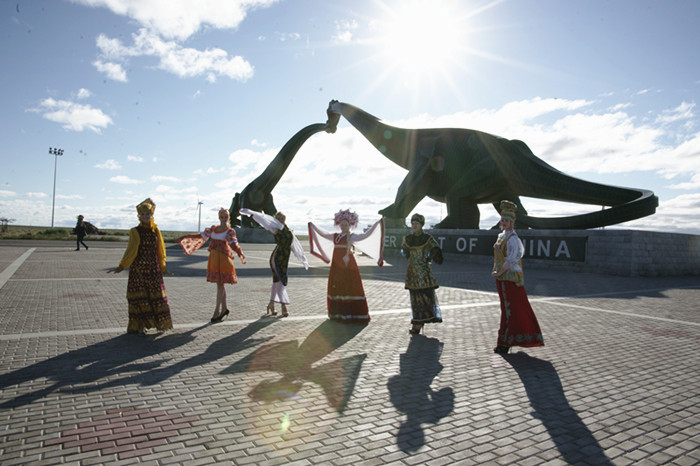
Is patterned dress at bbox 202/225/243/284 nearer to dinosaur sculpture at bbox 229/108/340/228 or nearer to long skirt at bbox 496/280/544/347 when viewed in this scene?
long skirt at bbox 496/280/544/347

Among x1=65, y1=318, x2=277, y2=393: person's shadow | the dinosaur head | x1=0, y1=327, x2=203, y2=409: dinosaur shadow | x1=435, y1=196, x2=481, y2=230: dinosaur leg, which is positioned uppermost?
the dinosaur head

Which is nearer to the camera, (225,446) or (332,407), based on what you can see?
(225,446)

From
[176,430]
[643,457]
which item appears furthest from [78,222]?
[643,457]

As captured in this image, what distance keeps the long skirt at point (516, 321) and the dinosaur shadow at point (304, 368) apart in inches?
69.3

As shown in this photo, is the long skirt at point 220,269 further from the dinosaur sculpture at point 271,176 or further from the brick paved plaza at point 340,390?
the dinosaur sculpture at point 271,176

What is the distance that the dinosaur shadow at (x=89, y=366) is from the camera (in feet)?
13.3

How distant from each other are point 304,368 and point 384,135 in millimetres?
22058

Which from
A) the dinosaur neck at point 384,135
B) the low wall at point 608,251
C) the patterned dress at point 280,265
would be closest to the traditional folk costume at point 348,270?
the patterned dress at point 280,265

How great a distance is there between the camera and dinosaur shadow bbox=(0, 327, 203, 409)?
13.3 feet

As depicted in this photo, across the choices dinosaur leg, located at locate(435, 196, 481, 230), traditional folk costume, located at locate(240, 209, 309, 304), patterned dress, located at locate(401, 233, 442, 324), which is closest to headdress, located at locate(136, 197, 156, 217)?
traditional folk costume, located at locate(240, 209, 309, 304)

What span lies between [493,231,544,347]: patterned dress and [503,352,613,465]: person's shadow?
0.26 metres

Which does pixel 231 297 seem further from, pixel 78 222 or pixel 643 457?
pixel 78 222

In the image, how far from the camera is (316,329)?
693 cm

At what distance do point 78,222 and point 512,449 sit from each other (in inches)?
1037
